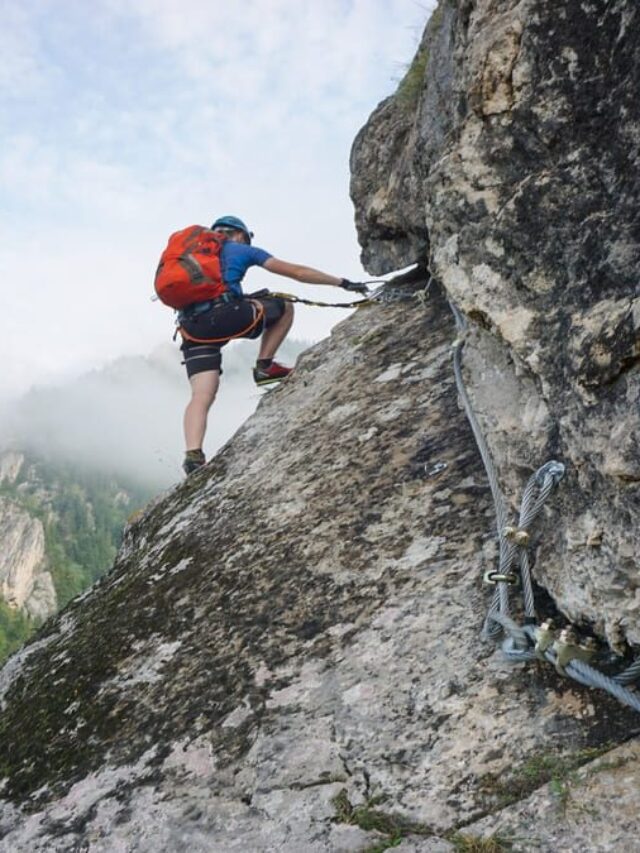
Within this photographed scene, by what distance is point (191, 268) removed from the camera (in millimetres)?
8938

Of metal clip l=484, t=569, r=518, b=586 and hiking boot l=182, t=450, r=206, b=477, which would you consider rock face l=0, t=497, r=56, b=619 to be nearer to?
hiking boot l=182, t=450, r=206, b=477

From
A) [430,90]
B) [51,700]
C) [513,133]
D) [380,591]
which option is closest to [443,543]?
[380,591]

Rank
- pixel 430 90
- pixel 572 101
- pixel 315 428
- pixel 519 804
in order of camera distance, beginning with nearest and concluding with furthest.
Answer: pixel 519 804
pixel 572 101
pixel 315 428
pixel 430 90

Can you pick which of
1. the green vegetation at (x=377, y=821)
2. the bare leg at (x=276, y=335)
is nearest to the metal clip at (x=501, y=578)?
the green vegetation at (x=377, y=821)

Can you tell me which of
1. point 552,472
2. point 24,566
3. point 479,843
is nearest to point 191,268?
point 552,472

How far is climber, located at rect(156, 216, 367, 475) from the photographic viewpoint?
8.95 m

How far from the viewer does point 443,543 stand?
180 inches

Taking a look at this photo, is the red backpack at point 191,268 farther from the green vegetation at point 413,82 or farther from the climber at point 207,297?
the green vegetation at point 413,82

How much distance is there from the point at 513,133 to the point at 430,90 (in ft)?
13.6

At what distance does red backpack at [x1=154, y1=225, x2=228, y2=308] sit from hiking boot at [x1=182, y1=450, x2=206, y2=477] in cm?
184

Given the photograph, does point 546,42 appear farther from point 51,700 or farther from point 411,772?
point 51,700

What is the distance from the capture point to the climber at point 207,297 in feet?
29.3

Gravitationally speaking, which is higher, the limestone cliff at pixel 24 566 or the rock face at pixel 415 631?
the limestone cliff at pixel 24 566

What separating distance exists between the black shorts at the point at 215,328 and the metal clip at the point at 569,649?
6.46 m
